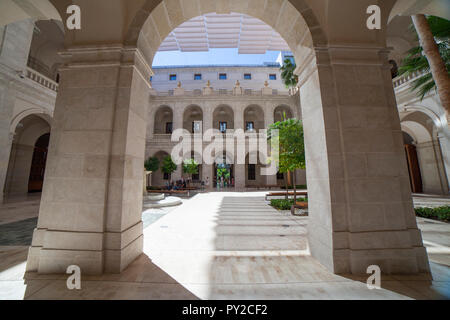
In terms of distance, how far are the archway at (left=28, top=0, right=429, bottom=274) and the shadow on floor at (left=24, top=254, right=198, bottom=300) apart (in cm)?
19

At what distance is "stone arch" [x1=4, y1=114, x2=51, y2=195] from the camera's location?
13.1 m

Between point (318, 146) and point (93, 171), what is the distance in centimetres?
385

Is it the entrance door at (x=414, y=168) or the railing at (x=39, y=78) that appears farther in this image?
the entrance door at (x=414, y=168)

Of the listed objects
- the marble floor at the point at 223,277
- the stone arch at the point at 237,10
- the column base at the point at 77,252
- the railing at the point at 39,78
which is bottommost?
the marble floor at the point at 223,277

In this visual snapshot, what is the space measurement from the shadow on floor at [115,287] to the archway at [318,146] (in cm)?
19

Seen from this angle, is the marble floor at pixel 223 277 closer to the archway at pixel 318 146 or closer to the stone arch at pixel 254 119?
the archway at pixel 318 146

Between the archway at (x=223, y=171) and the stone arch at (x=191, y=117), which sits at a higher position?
the stone arch at (x=191, y=117)

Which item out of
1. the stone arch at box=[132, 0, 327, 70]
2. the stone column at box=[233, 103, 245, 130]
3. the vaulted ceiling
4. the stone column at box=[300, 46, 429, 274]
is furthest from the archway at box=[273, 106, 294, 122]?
the stone column at box=[300, 46, 429, 274]

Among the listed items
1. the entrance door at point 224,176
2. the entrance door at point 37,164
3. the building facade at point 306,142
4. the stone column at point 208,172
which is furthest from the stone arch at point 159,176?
the building facade at point 306,142

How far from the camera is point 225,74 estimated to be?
91.0 feet

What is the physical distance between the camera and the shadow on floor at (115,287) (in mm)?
2148

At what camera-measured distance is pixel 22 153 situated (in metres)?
13.7

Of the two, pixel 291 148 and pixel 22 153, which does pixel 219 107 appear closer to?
pixel 291 148

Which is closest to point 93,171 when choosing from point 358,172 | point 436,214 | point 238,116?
point 358,172
